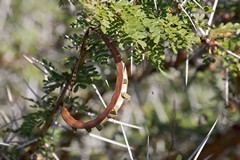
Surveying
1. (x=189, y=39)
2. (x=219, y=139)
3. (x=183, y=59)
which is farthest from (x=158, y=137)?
(x=189, y=39)

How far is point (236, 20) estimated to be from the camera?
1530mm

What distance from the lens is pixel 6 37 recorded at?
281 cm

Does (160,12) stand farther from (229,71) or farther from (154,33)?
(229,71)

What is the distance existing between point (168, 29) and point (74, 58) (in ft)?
0.77

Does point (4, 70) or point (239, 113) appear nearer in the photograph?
point (239, 113)

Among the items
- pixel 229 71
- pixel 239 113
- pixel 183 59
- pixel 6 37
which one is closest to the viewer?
pixel 229 71

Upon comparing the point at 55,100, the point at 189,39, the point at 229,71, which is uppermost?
the point at 189,39

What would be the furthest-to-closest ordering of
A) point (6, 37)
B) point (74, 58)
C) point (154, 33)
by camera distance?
1. point (6, 37)
2. point (74, 58)
3. point (154, 33)

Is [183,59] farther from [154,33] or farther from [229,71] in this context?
[154,33]

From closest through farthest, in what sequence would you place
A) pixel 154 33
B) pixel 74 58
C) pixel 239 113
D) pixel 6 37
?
pixel 154 33
pixel 74 58
pixel 239 113
pixel 6 37

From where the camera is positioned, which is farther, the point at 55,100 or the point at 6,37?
the point at 6,37

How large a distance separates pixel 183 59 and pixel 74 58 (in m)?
0.65

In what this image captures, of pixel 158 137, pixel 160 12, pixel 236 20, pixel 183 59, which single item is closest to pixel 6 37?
pixel 158 137

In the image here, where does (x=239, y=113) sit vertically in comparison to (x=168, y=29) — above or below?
below
